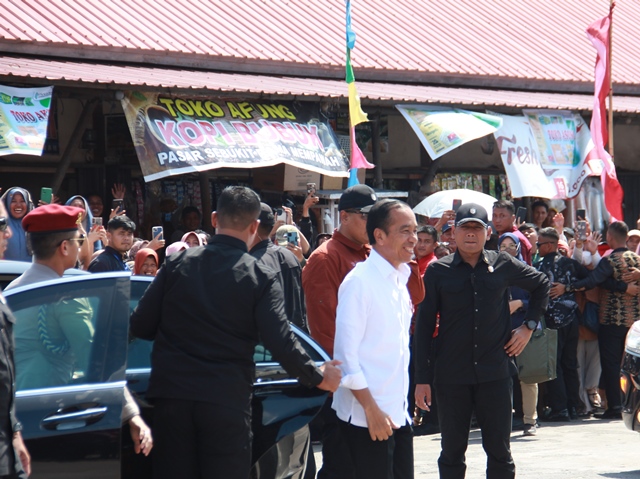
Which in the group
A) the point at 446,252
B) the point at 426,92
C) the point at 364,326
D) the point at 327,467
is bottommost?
the point at 327,467

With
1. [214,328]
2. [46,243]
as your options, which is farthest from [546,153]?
[214,328]

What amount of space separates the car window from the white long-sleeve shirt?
3.65 feet

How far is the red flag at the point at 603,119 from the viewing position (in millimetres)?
13242

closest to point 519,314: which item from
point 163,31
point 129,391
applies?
point 129,391

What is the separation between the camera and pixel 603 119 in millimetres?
13602

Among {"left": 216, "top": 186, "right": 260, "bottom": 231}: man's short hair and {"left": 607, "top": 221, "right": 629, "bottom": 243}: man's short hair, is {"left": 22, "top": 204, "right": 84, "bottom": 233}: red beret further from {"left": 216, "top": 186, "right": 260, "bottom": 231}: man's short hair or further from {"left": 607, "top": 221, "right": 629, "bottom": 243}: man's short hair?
{"left": 607, "top": 221, "right": 629, "bottom": 243}: man's short hair

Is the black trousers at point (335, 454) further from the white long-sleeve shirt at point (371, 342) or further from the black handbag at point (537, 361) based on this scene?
the black handbag at point (537, 361)

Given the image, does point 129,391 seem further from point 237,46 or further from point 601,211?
point 601,211

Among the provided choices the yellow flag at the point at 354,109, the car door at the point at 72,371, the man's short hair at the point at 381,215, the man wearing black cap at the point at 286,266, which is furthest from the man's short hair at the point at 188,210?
the car door at the point at 72,371

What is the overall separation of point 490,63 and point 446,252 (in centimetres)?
650

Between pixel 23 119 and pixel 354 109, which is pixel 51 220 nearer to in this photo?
pixel 23 119

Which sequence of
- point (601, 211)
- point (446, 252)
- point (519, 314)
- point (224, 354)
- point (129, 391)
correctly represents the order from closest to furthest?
1. point (224, 354)
2. point (129, 391)
3. point (519, 314)
4. point (446, 252)
5. point (601, 211)

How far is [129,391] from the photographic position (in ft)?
16.1

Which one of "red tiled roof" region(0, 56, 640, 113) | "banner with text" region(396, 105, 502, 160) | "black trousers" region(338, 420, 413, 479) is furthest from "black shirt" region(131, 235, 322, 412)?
"banner with text" region(396, 105, 502, 160)
